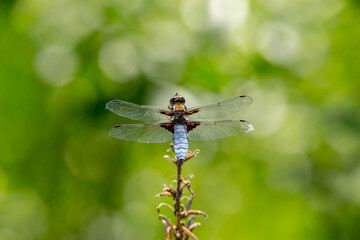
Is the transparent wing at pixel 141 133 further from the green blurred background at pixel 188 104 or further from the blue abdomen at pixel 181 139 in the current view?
the green blurred background at pixel 188 104

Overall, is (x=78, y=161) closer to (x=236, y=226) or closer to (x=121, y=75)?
(x=121, y=75)

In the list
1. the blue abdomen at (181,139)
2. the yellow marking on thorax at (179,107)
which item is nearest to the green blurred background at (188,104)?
the yellow marking on thorax at (179,107)

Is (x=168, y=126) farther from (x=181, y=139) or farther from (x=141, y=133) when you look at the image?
(x=181, y=139)

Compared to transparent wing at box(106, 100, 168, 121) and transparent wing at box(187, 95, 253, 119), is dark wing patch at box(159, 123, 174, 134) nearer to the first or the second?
transparent wing at box(106, 100, 168, 121)

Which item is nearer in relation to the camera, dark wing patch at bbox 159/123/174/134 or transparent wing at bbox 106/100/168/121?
dark wing patch at bbox 159/123/174/134

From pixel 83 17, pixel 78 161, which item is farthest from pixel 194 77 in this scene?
pixel 78 161

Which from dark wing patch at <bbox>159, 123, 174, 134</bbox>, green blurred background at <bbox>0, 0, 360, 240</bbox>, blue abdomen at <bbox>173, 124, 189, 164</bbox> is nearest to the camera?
blue abdomen at <bbox>173, 124, 189, 164</bbox>

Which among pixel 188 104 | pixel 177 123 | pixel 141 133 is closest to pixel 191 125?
pixel 177 123

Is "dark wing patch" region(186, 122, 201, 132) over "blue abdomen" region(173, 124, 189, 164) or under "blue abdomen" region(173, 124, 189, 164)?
over

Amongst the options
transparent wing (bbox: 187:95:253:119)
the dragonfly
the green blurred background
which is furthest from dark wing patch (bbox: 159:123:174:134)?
the green blurred background
